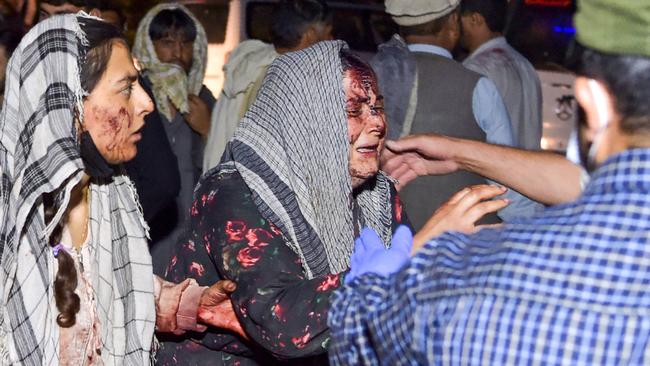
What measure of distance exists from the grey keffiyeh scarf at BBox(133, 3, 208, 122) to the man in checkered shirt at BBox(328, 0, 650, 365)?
4800 mm

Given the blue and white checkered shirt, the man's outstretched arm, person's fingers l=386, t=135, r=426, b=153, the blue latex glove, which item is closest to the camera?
the blue and white checkered shirt

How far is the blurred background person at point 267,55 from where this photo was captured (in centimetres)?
632

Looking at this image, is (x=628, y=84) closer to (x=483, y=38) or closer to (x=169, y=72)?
(x=483, y=38)

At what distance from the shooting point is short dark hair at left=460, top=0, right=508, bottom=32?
22.5ft

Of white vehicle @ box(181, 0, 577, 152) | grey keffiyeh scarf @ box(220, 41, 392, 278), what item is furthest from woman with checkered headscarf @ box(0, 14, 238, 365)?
white vehicle @ box(181, 0, 577, 152)

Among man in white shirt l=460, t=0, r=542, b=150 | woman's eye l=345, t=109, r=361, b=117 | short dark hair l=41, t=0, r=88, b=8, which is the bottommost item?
man in white shirt l=460, t=0, r=542, b=150

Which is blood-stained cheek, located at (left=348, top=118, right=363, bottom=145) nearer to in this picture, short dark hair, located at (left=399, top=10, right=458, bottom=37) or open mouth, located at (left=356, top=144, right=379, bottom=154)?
open mouth, located at (left=356, top=144, right=379, bottom=154)

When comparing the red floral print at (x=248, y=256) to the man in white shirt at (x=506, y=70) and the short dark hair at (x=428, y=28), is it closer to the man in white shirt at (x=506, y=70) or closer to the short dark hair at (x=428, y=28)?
the short dark hair at (x=428, y=28)

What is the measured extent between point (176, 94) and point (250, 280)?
3.73m

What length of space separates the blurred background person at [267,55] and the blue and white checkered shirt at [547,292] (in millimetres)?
4415

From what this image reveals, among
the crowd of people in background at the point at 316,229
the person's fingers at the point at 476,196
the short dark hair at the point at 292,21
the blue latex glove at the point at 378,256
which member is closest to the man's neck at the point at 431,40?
the short dark hair at the point at 292,21

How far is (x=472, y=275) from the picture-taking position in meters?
1.83

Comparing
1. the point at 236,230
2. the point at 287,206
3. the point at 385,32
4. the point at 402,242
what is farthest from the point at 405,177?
the point at 385,32

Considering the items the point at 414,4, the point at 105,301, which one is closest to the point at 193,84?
the point at 414,4
